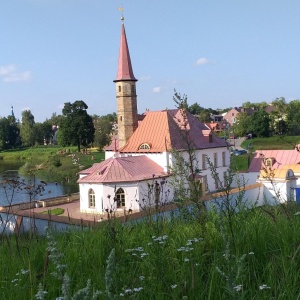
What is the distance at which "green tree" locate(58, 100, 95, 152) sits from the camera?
76.8 metres

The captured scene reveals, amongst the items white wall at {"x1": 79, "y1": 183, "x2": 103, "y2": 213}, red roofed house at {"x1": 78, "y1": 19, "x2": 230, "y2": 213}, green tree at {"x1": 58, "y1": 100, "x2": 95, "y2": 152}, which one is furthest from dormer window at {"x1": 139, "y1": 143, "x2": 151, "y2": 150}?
green tree at {"x1": 58, "y1": 100, "x2": 95, "y2": 152}

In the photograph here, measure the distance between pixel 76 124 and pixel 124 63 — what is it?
4019 centimetres

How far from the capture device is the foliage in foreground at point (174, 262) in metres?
3.20

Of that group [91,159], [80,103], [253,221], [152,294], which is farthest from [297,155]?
[80,103]

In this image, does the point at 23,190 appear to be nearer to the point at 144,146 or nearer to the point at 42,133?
the point at 144,146

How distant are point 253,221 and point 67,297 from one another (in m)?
3.69

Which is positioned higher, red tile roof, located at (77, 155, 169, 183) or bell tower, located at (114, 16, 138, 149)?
bell tower, located at (114, 16, 138, 149)

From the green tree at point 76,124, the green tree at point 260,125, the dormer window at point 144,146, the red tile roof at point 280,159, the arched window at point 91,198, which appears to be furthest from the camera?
the green tree at point 76,124

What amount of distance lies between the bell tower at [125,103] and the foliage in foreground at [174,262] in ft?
104

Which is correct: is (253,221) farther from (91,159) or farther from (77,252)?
(91,159)

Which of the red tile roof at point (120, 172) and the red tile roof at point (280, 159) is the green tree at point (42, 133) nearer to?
the red tile roof at point (120, 172)

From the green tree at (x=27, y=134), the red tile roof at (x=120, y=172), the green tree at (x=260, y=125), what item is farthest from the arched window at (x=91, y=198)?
the green tree at (x=27, y=134)

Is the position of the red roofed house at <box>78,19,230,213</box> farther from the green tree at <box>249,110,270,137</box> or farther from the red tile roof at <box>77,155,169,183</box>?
the green tree at <box>249,110,270,137</box>

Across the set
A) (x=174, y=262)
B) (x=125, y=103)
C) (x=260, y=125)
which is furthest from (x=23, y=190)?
(x=260, y=125)
